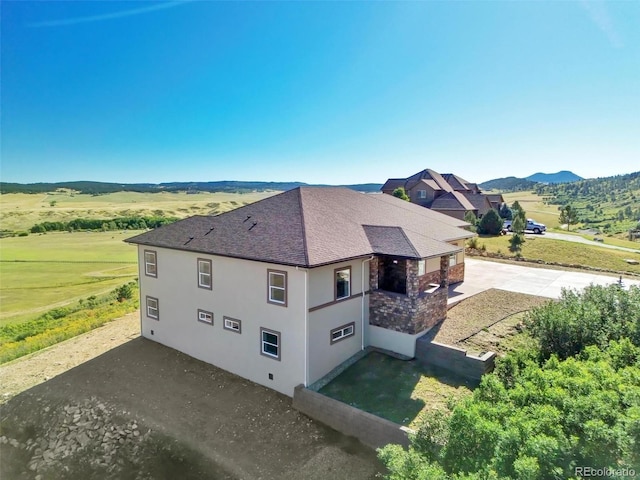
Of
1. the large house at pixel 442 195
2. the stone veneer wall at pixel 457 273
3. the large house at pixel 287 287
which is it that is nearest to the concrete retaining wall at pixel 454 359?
the large house at pixel 287 287

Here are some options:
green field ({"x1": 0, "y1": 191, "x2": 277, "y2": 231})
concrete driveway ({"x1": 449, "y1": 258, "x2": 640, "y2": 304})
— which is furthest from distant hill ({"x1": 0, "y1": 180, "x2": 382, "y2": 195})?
concrete driveway ({"x1": 449, "y1": 258, "x2": 640, "y2": 304})

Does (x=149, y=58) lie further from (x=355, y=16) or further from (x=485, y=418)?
(x=485, y=418)

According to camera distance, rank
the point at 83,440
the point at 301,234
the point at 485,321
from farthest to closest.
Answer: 1. the point at 485,321
2. the point at 301,234
3. the point at 83,440

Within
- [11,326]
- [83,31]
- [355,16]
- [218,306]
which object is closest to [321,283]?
[218,306]

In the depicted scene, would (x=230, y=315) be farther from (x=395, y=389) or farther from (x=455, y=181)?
(x=455, y=181)

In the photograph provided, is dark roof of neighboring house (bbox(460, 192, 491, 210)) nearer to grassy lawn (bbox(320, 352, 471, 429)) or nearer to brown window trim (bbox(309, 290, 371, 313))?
brown window trim (bbox(309, 290, 371, 313))

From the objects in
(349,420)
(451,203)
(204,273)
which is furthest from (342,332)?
(451,203)
